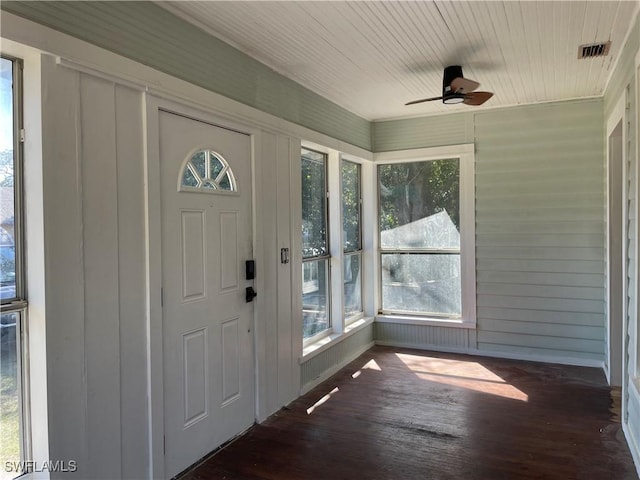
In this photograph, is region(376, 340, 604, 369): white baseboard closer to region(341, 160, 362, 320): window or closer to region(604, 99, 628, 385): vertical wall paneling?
region(604, 99, 628, 385): vertical wall paneling

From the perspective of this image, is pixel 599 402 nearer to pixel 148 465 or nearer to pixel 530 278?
pixel 530 278

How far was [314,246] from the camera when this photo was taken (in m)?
4.35

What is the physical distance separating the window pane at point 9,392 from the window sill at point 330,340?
2200mm

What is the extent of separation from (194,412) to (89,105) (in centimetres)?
182

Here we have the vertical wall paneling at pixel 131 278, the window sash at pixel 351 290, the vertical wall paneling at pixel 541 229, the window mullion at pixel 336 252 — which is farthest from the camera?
the window sash at pixel 351 290

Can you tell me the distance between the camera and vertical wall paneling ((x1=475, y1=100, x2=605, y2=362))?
14.6 ft

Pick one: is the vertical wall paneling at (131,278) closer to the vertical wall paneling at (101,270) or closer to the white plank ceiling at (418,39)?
the vertical wall paneling at (101,270)

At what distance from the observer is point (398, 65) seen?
3.53 metres

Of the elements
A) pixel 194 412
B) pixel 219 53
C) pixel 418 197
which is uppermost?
pixel 219 53

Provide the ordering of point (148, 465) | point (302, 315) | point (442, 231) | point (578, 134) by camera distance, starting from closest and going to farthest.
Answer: point (148, 465) → point (302, 315) → point (578, 134) → point (442, 231)

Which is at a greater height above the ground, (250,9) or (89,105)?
(250,9)

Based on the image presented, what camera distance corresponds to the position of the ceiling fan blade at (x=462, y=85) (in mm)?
3318

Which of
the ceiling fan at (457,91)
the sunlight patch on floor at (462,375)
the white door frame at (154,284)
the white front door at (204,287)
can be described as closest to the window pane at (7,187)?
the white door frame at (154,284)

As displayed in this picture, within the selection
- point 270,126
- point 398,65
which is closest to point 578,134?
point 398,65
